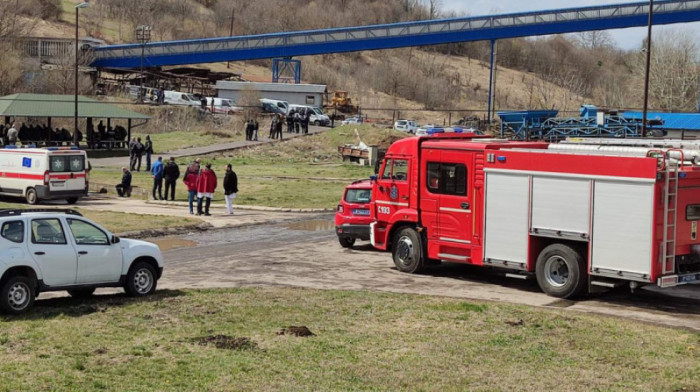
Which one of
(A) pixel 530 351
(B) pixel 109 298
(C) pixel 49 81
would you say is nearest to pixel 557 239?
(A) pixel 530 351

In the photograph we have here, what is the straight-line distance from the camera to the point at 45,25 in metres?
112

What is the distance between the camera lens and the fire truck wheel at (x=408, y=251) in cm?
2080

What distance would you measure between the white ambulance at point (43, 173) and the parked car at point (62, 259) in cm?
1691

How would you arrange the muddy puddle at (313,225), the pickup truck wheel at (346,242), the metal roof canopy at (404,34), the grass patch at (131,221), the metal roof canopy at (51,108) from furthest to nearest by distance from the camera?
the metal roof canopy at (404,34)
the metal roof canopy at (51,108)
the muddy puddle at (313,225)
the grass patch at (131,221)
the pickup truck wheel at (346,242)

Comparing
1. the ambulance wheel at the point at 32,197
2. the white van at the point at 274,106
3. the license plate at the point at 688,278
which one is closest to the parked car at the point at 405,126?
the white van at the point at 274,106

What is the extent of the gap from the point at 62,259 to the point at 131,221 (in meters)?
13.1

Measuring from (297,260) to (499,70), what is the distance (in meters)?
126

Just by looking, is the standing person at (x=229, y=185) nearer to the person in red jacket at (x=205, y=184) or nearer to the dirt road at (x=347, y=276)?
the person in red jacket at (x=205, y=184)

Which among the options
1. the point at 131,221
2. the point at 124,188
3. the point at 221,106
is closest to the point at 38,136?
the point at 124,188

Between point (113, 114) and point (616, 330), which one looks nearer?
point (616, 330)

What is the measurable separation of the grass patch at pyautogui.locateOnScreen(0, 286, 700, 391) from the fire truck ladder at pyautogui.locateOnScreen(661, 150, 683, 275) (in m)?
1.92

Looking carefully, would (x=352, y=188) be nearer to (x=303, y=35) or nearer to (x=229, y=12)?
(x=303, y=35)

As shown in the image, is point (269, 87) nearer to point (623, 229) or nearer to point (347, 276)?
point (347, 276)

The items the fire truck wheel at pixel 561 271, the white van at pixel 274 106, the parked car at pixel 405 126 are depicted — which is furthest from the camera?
the white van at pixel 274 106
